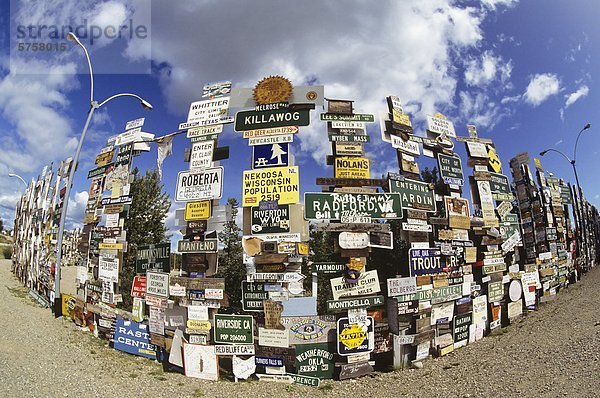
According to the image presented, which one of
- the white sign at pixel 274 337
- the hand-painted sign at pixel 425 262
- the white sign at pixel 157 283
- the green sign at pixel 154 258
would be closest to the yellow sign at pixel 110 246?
the green sign at pixel 154 258

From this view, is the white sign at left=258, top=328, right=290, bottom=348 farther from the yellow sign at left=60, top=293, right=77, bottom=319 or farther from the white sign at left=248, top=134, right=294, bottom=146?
the yellow sign at left=60, top=293, right=77, bottom=319

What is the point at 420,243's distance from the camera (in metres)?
8.19

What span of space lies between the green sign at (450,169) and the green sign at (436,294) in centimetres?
299

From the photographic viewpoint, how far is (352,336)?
23.5 ft

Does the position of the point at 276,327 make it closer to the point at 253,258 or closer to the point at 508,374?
the point at 253,258

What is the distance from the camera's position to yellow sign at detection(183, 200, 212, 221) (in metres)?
7.98

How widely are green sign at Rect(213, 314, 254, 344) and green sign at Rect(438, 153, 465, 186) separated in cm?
663

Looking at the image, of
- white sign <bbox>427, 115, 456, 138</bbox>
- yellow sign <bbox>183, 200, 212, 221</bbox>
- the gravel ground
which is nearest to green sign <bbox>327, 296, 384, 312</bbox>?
the gravel ground

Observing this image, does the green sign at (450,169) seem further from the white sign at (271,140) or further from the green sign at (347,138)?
the white sign at (271,140)

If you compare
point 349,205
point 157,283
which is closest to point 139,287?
point 157,283

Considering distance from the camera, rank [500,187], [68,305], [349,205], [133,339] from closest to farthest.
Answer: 1. [349,205]
2. [133,339]
3. [500,187]
4. [68,305]

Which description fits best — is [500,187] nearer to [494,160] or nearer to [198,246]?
[494,160]

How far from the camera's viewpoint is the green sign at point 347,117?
323 inches

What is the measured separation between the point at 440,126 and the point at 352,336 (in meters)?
6.66
